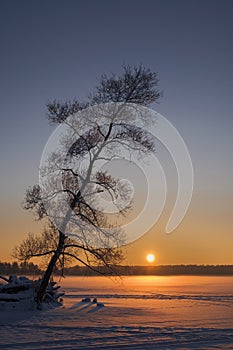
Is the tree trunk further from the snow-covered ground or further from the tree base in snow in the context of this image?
the snow-covered ground

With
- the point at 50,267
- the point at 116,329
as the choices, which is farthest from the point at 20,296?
the point at 116,329

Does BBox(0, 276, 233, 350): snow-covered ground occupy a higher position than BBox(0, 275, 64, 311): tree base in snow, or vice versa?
BBox(0, 275, 64, 311): tree base in snow

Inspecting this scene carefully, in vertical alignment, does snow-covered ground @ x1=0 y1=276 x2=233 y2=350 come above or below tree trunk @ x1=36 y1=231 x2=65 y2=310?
below

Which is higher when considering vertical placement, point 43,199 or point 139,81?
point 139,81

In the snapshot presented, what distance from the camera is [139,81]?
76.7 ft

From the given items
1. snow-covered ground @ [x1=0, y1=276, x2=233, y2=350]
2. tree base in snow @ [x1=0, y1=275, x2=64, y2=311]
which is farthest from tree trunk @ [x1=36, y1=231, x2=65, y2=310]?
snow-covered ground @ [x1=0, y1=276, x2=233, y2=350]

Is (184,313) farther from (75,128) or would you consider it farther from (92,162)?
(75,128)

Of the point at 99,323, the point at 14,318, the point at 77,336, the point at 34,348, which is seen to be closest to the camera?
the point at 34,348

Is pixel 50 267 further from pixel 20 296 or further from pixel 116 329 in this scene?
pixel 116 329

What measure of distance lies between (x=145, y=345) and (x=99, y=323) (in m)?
5.35

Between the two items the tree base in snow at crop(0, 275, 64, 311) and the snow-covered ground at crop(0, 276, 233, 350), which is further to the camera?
the tree base in snow at crop(0, 275, 64, 311)

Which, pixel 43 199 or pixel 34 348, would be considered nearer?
pixel 34 348

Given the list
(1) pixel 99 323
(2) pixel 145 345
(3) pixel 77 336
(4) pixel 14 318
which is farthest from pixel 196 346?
(4) pixel 14 318

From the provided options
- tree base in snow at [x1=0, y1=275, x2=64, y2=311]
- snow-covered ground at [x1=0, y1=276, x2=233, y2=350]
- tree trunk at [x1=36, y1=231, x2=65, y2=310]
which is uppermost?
tree trunk at [x1=36, y1=231, x2=65, y2=310]
